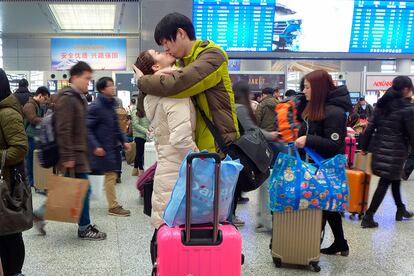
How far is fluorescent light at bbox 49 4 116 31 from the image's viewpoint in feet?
35.0

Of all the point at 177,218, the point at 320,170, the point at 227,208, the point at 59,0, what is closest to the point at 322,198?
the point at 320,170

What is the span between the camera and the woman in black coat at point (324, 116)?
276cm

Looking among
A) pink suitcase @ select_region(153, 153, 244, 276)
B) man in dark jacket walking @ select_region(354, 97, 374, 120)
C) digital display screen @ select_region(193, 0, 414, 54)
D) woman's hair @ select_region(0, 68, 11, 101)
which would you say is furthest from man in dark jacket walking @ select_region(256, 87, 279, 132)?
pink suitcase @ select_region(153, 153, 244, 276)

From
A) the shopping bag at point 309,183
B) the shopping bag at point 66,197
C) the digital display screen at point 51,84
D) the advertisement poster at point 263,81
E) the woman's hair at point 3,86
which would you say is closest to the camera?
the woman's hair at point 3,86

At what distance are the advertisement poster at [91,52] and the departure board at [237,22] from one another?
35.1 ft

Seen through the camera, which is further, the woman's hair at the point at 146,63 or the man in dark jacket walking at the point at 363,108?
the man in dark jacket walking at the point at 363,108

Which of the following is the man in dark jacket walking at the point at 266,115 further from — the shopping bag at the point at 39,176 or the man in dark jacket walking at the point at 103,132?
the shopping bag at the point at 39,176

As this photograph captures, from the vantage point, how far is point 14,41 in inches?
658

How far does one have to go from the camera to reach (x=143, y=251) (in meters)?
3.29

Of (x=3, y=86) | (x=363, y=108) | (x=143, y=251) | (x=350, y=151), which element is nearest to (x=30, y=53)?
(x=363, y=108)

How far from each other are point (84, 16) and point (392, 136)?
34.9 ft

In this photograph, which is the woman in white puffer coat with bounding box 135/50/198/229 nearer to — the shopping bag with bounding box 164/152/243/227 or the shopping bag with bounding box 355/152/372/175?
the shopping bag with bounding box 164/152/243/227

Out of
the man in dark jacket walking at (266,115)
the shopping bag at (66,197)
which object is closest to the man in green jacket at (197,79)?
the shopping bag at (66,197)

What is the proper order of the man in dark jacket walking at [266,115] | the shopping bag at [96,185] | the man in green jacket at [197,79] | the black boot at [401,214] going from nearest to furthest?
the man in green jacket at [197,79] → the shopping bag at [96,185] → the black boot at [401,214] → the man in dark jacket walking at [266,115]
